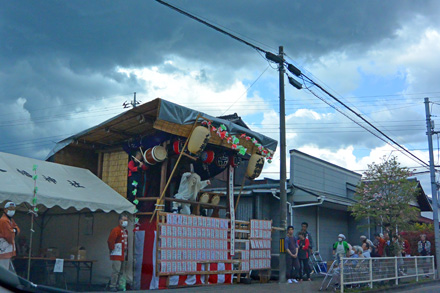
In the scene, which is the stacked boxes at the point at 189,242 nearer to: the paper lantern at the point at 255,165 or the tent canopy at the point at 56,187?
the tent canopy at the point at 56,187

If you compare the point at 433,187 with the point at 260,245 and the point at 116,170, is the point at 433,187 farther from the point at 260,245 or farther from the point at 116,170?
the point at 116,170

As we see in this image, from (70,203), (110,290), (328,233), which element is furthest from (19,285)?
(328,233)

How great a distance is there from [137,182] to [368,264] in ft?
22.8

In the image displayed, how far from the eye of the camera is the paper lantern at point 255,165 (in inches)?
583

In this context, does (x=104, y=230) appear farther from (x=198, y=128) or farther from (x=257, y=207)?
(x=257, y=207)

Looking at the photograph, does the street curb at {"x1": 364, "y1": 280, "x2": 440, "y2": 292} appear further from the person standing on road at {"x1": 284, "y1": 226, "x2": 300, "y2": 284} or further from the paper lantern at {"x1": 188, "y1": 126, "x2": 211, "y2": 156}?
the paper lantern at {"x1": 188, "y1": 126, "x2": 211, "y2": 156}

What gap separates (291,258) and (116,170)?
6.12m

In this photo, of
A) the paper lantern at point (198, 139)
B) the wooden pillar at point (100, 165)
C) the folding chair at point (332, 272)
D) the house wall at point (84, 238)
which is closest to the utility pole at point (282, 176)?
the folding chair at point (332, 272)

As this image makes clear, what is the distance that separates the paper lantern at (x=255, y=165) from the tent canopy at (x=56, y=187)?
4150 mm

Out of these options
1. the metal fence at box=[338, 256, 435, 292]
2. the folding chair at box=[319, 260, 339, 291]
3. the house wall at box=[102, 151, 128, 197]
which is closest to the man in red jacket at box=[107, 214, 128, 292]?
the house wall at box=[102, 151, 128, 197]

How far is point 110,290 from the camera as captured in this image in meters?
11.6

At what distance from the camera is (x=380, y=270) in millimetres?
14367

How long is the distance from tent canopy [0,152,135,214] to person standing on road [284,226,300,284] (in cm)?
537

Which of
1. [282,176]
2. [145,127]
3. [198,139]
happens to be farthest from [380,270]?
[145,127]
